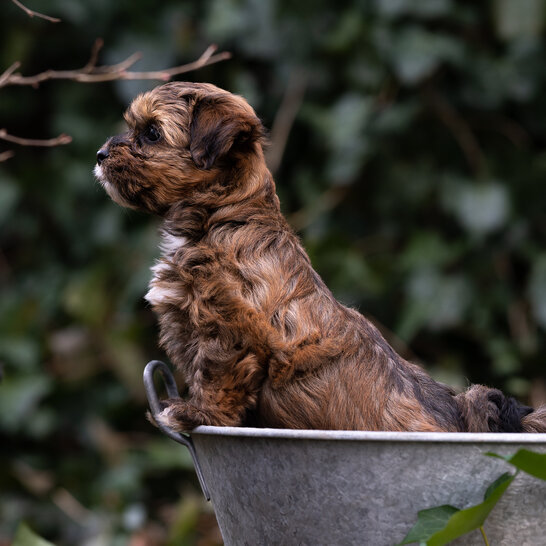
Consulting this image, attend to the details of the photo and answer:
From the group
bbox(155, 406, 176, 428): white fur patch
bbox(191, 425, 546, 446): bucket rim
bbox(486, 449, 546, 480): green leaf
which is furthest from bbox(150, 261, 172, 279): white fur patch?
bbox(486, 449, 546, 480): green leaf

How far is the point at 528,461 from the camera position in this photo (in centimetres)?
164

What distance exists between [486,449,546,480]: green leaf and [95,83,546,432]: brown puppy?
1.60 ft

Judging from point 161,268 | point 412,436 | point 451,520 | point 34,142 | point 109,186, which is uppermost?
point 34,142

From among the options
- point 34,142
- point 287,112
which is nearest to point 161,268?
point 34,142

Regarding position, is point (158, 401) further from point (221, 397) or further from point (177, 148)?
point (177, 148)

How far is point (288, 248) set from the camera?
7.44 ft

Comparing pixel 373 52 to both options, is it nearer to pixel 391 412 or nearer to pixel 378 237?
pixel 378 237

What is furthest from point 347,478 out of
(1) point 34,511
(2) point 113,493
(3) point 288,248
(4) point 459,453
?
(1) point 34,511

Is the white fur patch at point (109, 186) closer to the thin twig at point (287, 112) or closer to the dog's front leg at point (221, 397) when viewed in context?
the dog's front leg at point (221, 397)

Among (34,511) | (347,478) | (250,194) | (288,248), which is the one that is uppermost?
(250,194)

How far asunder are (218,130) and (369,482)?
3.30 feet

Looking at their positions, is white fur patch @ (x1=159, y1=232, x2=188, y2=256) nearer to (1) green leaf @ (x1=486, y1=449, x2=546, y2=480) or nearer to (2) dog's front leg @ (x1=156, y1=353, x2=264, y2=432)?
(2) dog's front leg @ (x1=156, y1=353, x2=264, y2=432)

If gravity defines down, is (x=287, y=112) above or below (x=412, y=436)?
above

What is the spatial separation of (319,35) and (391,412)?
344 cm
